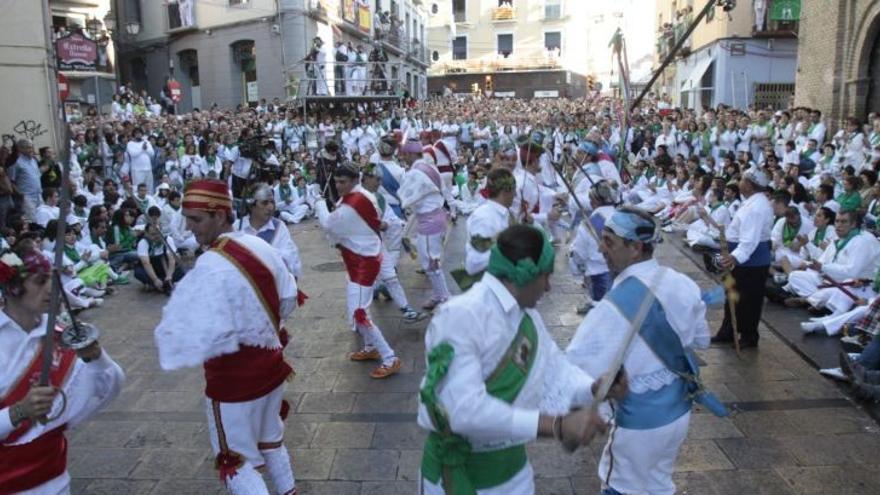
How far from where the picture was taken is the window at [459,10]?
58.6 metres

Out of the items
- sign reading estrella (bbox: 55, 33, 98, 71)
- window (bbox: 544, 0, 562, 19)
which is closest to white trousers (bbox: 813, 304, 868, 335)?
sign reading estrella (bbox: 55, 33, 98, 71)

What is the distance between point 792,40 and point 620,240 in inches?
1017

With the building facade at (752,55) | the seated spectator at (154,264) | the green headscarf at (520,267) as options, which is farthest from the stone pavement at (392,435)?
the building facade at (752,55)

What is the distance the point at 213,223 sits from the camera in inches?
142

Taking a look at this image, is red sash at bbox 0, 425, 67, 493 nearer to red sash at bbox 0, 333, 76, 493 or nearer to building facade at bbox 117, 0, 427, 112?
red sash at bbox 0, 333, 76, 493

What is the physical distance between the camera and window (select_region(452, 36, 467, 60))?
194 ft

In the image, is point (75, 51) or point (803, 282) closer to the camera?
point (803, 282)

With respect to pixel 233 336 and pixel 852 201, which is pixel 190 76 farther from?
pixel 233 336

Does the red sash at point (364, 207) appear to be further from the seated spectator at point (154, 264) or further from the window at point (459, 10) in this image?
the window at point (459, 10)

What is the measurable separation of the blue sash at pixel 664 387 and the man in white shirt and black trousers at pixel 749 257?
2.94 metres

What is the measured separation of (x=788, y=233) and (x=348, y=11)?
26409 mm

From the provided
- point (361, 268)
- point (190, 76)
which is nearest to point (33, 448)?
point (361, 268)

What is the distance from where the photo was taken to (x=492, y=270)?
8.17 feet

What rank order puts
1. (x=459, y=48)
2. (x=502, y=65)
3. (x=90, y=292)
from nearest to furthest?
(x=90, y=292)
(x=502, y=65)
(x=459, y=48)
